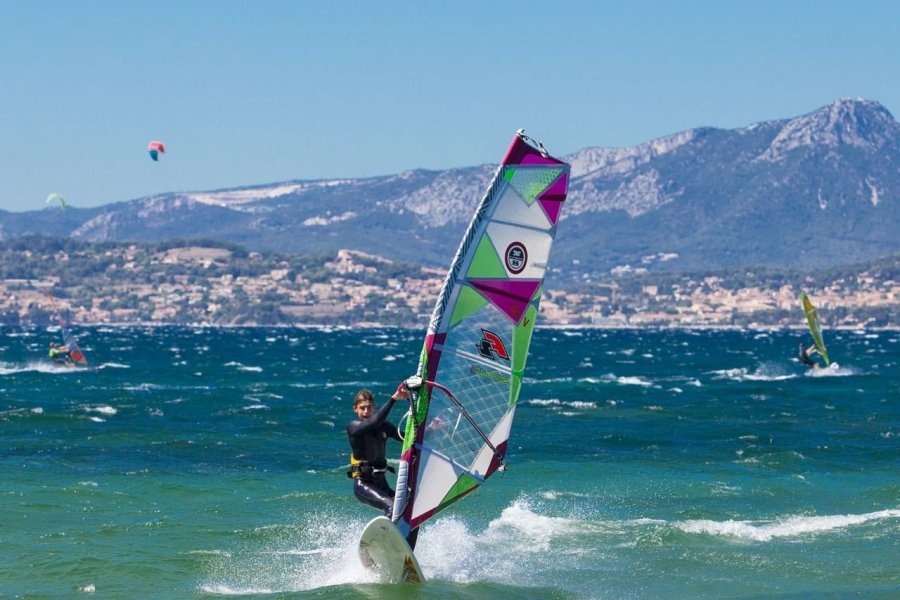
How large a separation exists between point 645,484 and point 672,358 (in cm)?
8611

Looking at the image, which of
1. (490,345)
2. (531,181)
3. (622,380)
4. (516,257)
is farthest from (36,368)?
(531,181)

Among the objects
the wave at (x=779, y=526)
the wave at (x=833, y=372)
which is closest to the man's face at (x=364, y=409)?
the wave at (x=779, y=526)

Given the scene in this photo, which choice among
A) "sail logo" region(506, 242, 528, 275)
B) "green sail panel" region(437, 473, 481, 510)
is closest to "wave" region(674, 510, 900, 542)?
"green sail panel" region(437, 473, 481, 510)

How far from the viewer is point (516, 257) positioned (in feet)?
58.9

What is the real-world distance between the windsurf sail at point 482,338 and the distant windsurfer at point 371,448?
0.95 ft

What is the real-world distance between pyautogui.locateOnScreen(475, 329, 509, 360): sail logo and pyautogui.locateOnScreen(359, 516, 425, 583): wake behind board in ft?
7.44

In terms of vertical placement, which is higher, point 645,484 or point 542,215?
point 542,215

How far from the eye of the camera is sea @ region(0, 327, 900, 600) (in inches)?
814

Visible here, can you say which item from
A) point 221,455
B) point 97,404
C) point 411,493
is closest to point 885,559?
point 411,493

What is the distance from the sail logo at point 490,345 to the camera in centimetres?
1809

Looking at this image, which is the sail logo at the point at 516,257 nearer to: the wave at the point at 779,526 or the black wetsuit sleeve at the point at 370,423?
the black wetsuit sleeve at the point at 370,423

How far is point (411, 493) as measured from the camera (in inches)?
719

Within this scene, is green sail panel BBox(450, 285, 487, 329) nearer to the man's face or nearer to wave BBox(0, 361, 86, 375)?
the man's face

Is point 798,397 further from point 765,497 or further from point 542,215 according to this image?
point 542,215
